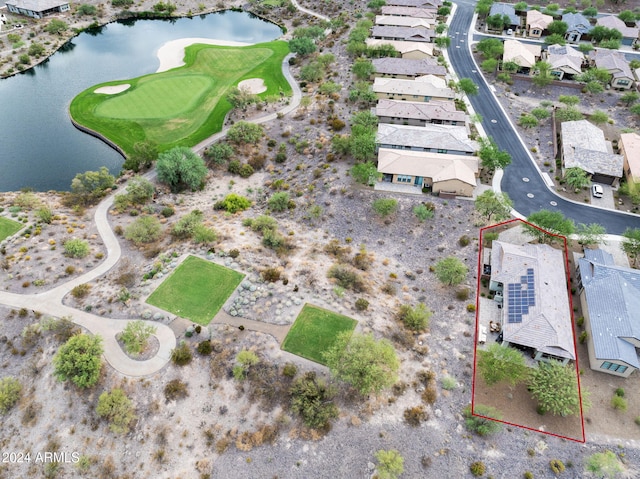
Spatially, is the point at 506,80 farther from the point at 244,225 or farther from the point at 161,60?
the point at 161,60

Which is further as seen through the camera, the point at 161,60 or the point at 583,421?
the point at 161,60

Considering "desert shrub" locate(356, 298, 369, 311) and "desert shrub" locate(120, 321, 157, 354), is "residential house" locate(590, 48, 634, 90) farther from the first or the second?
"desert shrub" locate(120, 321, 157, 354)

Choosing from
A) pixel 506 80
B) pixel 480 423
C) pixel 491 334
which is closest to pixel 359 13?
pixel 506 80

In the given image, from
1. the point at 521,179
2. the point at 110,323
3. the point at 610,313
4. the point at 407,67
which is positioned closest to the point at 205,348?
the point at 110,323

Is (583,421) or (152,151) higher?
(152,151)

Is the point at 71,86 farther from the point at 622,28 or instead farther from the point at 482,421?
the point at 622,28

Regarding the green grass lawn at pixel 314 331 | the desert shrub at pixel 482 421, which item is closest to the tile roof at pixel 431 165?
the green grass lawn at pixel 314 331
